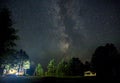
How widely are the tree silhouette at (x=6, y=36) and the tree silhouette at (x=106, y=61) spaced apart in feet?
88.6

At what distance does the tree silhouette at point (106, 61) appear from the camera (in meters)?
56.3

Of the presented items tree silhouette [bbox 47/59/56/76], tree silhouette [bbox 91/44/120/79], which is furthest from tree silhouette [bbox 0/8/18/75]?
tree silhouette [bbox 47/59/56/76]

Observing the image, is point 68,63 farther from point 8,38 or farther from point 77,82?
point 77,82

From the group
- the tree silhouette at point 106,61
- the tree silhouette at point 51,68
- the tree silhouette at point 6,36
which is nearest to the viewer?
the tree silhouette at point 6,36

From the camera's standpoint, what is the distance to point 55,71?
94875 mm

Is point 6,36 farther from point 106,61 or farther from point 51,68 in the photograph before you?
point 51,68

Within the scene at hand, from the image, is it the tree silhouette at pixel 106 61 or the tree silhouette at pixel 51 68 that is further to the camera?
the tree silhouette at pixel 51 68

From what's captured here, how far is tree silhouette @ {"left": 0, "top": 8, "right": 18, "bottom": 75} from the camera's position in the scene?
39406 millimetres

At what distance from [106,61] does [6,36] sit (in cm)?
3663

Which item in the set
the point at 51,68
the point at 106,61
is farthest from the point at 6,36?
the point at 51,68

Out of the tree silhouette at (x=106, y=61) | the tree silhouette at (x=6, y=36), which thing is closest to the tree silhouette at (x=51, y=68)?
the tree silhouette at (x=106, y=61)

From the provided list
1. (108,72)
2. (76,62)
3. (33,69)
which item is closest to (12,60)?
(108,72)

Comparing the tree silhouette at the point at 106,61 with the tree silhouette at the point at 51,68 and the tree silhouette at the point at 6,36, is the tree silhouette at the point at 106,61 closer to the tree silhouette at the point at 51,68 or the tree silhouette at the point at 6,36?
the tree silhouette at the point at 51,68

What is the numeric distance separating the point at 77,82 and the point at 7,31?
61.3 ft
